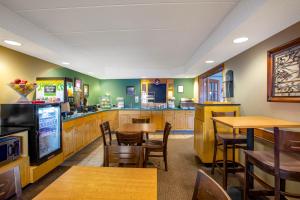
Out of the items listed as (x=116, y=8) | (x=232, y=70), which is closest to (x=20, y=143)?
(x=116, y=8)

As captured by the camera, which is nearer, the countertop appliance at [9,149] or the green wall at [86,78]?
the countertop appliance at [9,149]

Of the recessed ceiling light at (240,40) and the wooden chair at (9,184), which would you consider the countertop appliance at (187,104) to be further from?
the wooden chair at (9,184)

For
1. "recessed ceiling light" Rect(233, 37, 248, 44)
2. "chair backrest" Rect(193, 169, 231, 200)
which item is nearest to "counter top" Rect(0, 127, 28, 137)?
"chair backrest" Rect(193, 169, 231, 200)

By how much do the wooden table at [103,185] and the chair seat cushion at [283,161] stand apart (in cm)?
108

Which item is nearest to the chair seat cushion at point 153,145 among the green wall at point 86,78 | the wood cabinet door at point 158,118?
the green wall at point 86,78

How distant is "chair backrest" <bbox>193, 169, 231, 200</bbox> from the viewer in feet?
2.62

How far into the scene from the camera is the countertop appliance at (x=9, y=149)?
1.97 meters

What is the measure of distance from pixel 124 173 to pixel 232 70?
122 inches

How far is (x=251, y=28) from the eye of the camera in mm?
1851

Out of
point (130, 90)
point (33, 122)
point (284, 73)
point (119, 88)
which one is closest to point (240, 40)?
point (284, 73)

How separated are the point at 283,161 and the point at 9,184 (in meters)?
2.16

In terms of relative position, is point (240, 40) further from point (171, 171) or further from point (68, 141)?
point (68, 141)

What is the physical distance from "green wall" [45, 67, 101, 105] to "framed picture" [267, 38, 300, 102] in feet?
13.8

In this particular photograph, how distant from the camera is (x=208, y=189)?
0.90 meters
